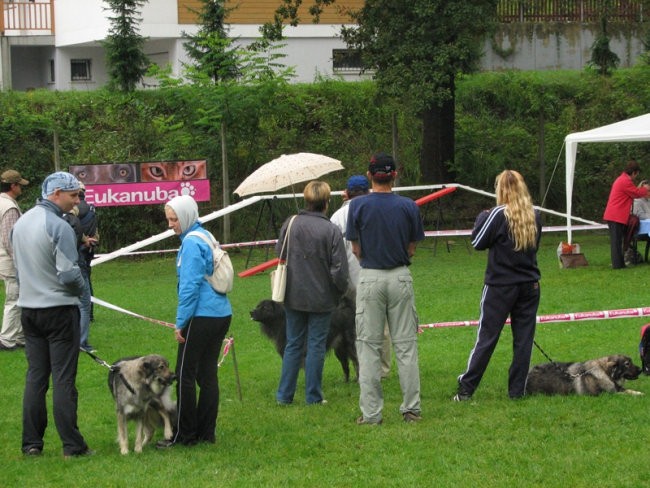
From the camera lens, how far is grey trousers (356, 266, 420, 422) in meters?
7.75

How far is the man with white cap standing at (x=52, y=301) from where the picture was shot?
23.4ft

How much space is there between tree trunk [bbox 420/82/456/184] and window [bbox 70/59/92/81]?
14.6 meters

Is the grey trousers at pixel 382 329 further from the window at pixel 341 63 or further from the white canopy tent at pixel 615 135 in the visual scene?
the window at pixel 341 63

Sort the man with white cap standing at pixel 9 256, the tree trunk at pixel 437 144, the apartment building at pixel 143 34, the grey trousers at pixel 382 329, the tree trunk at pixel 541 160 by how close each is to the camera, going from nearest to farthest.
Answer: the grey trousers at pixel 382 329, the man with white cap standing at pixel 9 256, the tree trunk at pixel 437 144, the tree trunk at pixel 541 160, the apartment building at pixel 143 34

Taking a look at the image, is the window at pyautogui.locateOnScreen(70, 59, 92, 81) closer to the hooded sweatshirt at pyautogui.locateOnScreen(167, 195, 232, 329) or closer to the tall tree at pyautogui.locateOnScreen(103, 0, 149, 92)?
the tall tree at pyautogui.locateOnScreen(103, 0, 149, 92)

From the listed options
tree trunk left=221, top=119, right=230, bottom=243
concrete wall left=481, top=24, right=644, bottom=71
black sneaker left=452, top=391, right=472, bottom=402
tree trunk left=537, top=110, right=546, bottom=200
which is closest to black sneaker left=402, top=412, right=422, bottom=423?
black sneaker left=452, top=391, right=472, bottom=402

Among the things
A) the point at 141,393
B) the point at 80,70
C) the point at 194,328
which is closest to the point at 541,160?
the point at 80,70

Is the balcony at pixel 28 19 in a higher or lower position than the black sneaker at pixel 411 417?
higher

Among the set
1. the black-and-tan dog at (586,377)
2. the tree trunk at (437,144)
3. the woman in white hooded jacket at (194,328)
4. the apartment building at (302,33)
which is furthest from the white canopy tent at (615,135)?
the apartment building at (302,33)

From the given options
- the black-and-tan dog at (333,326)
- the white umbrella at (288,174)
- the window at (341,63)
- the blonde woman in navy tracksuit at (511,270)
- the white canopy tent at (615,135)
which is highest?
the window at (341,63)

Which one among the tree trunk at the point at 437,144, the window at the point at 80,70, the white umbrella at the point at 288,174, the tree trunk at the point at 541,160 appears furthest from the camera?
the window at the point at 80,70

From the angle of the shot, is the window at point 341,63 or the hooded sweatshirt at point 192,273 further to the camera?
the window at point 341,63

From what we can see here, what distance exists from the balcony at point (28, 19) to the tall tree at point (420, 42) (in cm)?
1481

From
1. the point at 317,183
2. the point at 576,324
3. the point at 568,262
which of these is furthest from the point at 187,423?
the point at 568,262
